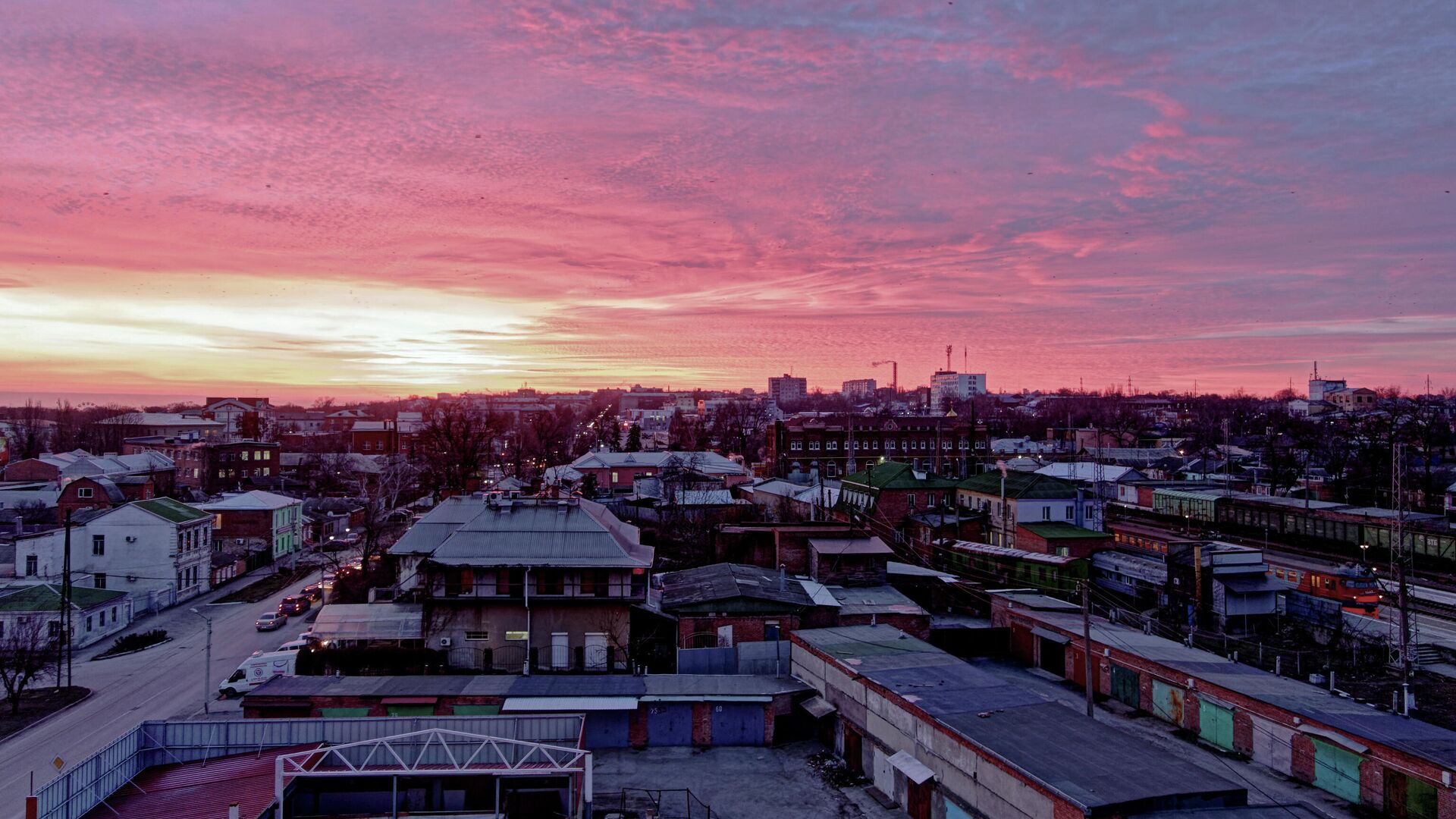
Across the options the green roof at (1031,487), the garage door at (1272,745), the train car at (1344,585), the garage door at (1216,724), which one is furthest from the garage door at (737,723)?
the train car at (1344,585)

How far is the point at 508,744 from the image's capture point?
57.2 feet

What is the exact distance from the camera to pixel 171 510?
40344mm

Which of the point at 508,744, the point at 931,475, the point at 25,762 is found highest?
the point at 931,475

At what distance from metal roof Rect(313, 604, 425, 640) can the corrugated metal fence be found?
7521mm

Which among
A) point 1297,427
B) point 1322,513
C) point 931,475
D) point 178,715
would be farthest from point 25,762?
point 1297,427

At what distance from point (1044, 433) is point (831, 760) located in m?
122

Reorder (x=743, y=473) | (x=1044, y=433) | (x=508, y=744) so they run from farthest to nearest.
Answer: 1. (x=1044, y=433)
2. (x=743, y=473)
3. (x=508, y=744)

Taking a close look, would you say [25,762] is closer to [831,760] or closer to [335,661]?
[335,661]

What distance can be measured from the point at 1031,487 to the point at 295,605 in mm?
35387

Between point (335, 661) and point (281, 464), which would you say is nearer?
point (335, 661)

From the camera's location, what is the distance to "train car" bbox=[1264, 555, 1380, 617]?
113 feet

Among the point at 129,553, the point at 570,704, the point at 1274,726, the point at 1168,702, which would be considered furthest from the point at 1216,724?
the point at 129,553

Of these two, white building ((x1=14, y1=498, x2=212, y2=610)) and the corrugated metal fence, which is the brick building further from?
the corrugated metal fence

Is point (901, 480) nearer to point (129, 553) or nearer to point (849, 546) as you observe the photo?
point (849, 546)
